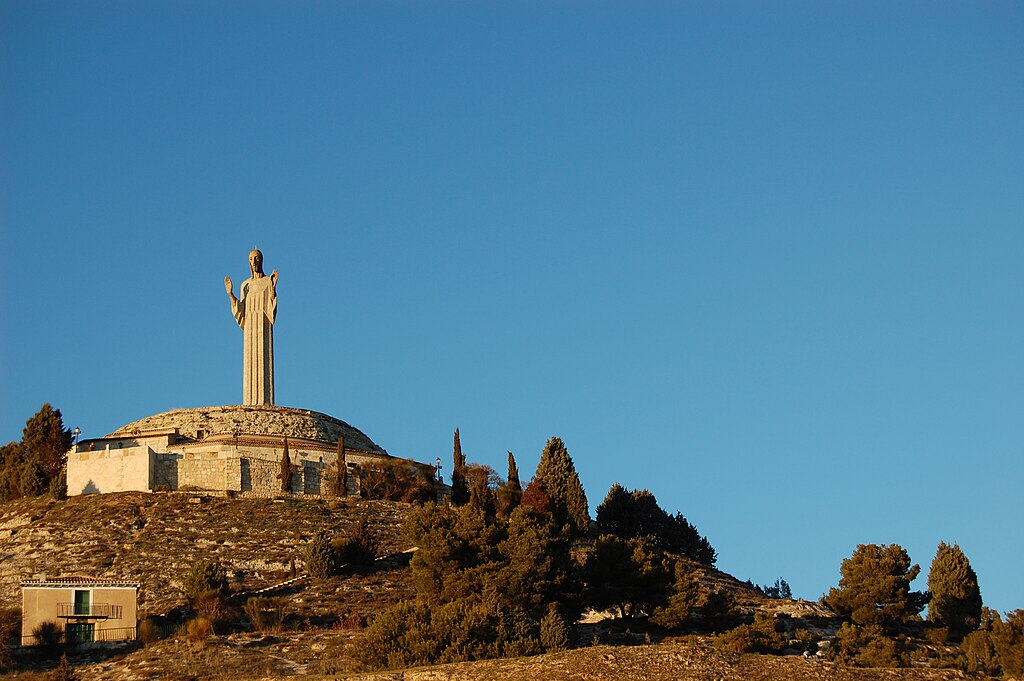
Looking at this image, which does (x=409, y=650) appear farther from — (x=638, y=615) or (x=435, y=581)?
(x=638, y=615)

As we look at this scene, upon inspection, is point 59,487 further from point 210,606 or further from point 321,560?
point 210,606

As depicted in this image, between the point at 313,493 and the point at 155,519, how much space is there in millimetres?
6533

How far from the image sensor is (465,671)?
106ft

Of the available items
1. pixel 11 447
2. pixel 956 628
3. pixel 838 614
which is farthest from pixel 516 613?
pixel 11 447

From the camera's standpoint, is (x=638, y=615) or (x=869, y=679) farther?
(x=638, y=615)

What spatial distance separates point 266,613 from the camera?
138 feet

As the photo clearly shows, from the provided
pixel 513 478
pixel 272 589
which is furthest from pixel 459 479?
pixel 272 589

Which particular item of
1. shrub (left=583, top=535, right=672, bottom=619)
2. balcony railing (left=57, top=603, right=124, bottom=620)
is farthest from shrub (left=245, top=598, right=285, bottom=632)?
shrub (left=583, top=535, right=672, bottom=619)

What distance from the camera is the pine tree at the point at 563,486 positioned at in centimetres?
5581

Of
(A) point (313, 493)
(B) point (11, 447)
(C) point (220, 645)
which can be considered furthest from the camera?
(B) point (11, 447)

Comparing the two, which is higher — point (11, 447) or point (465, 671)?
point (11, 447)

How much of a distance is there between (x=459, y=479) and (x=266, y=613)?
16145 mm

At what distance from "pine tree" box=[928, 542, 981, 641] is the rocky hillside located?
641 inches

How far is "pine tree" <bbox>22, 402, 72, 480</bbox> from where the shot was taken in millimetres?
58281
